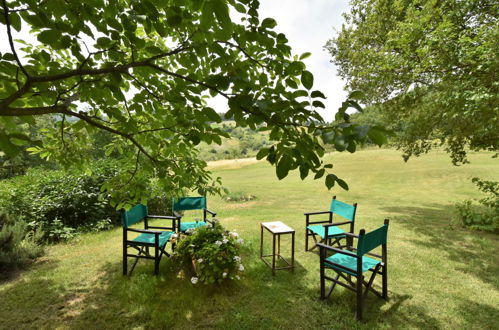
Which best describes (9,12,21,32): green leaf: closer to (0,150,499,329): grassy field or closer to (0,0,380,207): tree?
(0,0,380,207): tree

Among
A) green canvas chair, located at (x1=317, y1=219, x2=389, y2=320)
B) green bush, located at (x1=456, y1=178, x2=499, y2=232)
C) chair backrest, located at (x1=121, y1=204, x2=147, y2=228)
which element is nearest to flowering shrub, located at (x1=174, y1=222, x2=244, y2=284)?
chair backrest, located at (x1=121, y1=204, x2=147, y2=228)

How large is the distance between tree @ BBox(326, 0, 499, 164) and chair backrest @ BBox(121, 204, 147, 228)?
5.86 metres

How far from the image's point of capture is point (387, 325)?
291 centimetres

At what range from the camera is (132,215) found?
4.31 m

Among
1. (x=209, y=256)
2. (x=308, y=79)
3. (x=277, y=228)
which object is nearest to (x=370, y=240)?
(x=277, y=228)

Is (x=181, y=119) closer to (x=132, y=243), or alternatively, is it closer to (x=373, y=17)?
(x=132, y=243)

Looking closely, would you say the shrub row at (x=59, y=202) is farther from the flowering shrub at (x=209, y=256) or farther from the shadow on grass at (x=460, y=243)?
the shadow on grass at (x=460, y=243)

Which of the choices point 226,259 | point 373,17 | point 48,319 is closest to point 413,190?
point 373,17

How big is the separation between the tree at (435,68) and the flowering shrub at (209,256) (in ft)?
15.2

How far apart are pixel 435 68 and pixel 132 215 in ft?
22.1

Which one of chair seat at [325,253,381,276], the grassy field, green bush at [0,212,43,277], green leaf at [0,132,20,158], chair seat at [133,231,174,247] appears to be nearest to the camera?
green leaf at [0,132,20,158]

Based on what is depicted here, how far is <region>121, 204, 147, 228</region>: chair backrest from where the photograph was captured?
12.9 ft

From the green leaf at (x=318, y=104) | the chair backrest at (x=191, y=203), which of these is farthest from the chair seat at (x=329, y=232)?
the green leaf at (x=318, y=104)

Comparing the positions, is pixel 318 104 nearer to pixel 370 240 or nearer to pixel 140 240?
pixel 370 240
